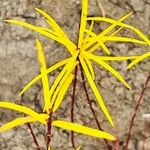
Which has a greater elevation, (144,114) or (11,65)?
(11,65)

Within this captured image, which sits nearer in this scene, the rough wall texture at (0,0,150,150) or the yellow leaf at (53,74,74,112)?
the yellow leaf at (53,74,74,112)

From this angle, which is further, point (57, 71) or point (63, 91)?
point (57, 71)

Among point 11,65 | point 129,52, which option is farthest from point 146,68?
point 11,65

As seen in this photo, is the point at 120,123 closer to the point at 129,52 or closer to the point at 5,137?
the point at 129,52

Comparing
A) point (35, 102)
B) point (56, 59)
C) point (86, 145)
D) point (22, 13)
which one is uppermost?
point (22, 13)

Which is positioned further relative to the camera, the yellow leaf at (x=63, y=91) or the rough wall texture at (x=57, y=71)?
the rough wall texture at (x=57, y=71)

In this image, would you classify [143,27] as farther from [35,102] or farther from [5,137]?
[5,137]
